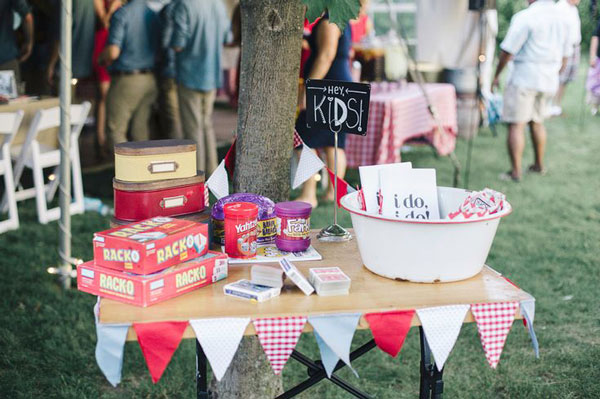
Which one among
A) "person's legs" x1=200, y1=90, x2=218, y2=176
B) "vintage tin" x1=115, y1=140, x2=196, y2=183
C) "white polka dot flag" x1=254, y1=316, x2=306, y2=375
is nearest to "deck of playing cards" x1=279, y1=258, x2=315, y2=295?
"white polka dot flag" x1=254, y1=316, x2=306, y2=375

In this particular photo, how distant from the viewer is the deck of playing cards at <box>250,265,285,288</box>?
1623mm

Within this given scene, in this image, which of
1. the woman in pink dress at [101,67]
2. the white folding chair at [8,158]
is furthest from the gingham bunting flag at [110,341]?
the woman in pink dress at [101,67]

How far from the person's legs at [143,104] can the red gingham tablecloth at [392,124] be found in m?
1.75

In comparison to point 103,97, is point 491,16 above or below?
above

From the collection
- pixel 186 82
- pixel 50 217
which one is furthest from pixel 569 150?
pixel 50 217

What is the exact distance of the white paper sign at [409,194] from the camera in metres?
1.83

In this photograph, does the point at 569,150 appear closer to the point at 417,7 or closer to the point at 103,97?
the point at 417,7

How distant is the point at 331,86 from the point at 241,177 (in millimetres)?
449

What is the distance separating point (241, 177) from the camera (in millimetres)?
2293

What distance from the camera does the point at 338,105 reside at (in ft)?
6.80

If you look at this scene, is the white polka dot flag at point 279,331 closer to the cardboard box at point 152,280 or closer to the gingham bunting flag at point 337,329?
the gingham bunting flag at point 337,329

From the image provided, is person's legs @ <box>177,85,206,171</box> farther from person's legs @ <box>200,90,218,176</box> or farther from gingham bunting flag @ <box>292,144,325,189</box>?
gingham bunting flag @ <box>292,144,325,189</box>

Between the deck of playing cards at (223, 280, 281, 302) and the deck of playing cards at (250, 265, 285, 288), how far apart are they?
0.01 metres

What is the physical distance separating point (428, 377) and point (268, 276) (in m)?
0.58
